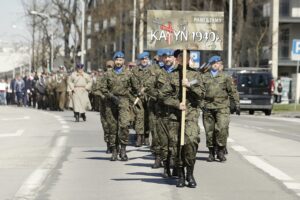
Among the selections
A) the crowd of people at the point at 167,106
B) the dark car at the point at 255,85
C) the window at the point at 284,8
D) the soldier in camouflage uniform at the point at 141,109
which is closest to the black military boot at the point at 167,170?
the crowd of people at the point at 167,106

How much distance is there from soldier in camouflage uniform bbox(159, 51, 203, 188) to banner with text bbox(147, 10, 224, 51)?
21cm

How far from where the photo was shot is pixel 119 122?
14.1 m

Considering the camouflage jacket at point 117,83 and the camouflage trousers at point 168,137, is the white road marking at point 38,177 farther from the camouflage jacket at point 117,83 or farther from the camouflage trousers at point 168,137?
the camouflage trousers at point 168,137

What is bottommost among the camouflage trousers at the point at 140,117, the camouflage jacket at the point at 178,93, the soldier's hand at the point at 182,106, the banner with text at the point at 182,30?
the camouflage trousers at the point at 140,117

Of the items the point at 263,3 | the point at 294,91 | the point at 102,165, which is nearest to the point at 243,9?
the point at 294,91

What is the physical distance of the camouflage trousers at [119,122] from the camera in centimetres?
1409

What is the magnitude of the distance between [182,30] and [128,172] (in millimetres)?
2443

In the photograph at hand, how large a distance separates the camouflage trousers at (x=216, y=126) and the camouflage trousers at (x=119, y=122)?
57.8 inches

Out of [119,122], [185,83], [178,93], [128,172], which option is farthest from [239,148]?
[185,83]

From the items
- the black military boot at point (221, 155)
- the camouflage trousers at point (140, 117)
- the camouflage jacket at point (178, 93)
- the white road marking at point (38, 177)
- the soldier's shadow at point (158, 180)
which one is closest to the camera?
the white road marking at point (38, 177)

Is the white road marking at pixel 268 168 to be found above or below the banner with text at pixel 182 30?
below

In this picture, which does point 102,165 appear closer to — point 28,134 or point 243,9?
point 28,134

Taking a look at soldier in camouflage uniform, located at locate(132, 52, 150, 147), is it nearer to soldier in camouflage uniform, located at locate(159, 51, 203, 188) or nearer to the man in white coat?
soldier in camouflage uniform, located at locate(159, 51, 203, 188)

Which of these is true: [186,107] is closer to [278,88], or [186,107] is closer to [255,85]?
[255,85]
